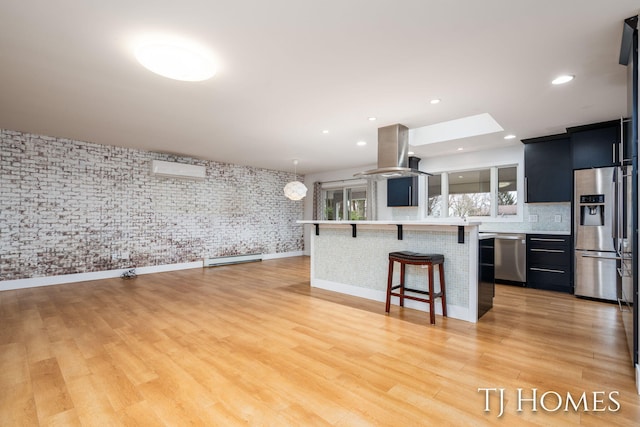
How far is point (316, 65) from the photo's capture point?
266 cm

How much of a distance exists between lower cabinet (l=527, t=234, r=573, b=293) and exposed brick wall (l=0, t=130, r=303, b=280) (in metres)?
6.20

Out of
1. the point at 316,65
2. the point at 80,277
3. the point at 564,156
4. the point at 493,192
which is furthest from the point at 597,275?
the point at 80,277

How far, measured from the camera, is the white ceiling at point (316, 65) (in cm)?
196

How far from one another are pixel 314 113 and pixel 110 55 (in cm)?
221

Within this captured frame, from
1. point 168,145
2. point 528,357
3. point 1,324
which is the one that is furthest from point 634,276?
point 168,145

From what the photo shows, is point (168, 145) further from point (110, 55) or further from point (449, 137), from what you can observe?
point (449, 137)

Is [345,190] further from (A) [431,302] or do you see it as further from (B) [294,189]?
(A) [431,302]

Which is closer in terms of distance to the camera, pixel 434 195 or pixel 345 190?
pixel 434 195

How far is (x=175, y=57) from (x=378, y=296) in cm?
349

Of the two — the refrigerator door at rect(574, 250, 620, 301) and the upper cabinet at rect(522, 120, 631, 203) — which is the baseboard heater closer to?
the upper cabinet at rect(522, 120, 631, 203)

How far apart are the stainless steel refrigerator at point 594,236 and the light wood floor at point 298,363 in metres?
0.32

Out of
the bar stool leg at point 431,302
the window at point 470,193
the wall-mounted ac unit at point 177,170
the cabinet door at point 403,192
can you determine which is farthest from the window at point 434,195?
the wall-mounted ac unit at point 177,170

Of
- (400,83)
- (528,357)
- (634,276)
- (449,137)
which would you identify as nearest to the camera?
(634,276)

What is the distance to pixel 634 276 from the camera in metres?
2.06
